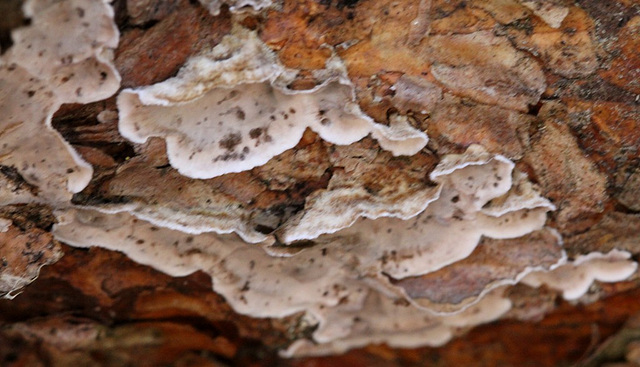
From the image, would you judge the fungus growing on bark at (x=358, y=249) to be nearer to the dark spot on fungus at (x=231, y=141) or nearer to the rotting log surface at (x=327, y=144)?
the rotting log surface at (x=327, y=144)

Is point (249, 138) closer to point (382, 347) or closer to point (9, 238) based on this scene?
point (9, 238)

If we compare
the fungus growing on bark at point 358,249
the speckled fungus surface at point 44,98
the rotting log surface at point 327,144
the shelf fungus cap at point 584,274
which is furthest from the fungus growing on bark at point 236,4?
the shelf fungus cap at point 584,274

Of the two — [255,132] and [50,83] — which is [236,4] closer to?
[255,132]

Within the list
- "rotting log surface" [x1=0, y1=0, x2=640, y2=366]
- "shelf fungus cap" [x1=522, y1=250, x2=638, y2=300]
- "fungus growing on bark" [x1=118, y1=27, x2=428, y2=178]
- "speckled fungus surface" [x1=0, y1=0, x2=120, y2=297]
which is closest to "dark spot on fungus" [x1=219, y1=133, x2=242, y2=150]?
"fungus growing on bark" [x1=118, y1=27, x2=428, y2=178]

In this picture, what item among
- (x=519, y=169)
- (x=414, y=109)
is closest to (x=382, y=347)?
(x=519, y=169)

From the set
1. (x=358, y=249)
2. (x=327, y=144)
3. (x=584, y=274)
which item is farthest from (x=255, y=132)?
(x=584, y=274)

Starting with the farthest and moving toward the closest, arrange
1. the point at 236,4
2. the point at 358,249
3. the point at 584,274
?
1. the point at 584,274
2. the point at 358,249
3. the point at 236,4
